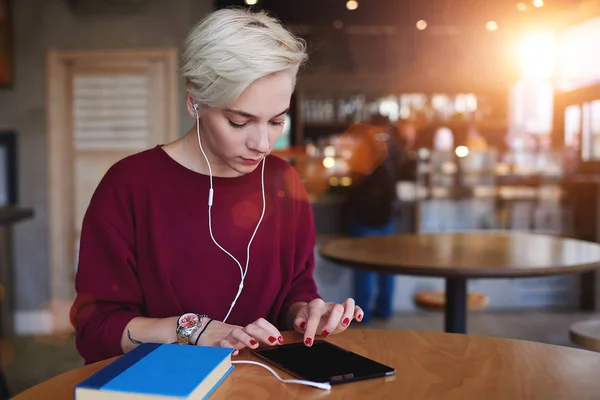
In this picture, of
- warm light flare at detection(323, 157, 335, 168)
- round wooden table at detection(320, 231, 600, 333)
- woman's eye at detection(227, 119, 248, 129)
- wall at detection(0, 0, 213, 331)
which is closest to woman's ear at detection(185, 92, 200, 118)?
woman's eye at detection(227, 119, 248, 129)

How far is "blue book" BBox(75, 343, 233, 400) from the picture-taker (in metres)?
0.80

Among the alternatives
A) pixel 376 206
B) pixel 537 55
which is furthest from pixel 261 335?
pixel 537 55

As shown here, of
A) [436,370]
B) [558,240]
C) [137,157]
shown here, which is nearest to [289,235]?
[137,157]

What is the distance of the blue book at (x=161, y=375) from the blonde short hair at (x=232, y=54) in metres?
0.51

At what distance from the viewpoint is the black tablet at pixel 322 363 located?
3.11 feet

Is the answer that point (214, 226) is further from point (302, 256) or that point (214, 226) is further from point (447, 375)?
point (447, 375)

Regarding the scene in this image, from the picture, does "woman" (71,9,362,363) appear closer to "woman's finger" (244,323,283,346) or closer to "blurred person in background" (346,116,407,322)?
"woman's finger" (244,323,283,346)

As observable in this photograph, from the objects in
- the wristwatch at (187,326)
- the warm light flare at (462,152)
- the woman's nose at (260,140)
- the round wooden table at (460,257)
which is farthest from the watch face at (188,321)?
the warm light flare at (462,152)

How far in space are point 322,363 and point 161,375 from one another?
27cm

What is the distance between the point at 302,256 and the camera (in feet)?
5.16

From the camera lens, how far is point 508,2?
5.60m

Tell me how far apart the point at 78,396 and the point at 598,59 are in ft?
15.3

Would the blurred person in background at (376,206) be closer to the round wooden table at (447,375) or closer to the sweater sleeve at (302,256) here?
the sweater sleeve at (302,256)

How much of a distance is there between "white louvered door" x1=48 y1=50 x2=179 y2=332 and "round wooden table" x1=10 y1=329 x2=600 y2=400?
13.5 ft
